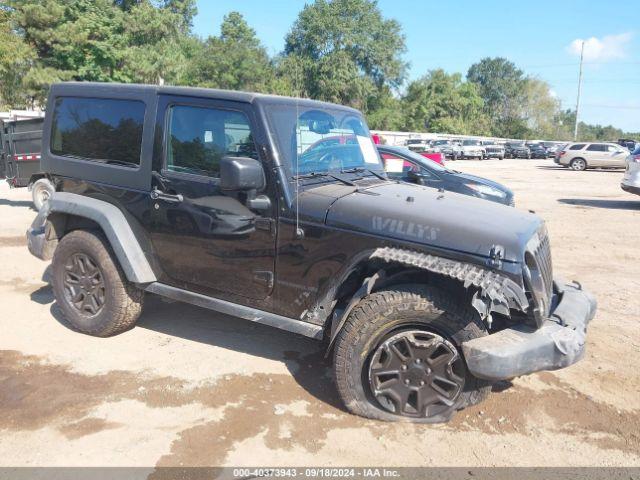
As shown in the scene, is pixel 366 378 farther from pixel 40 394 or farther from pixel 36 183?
pixel 36 183

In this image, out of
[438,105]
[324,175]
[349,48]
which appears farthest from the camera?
[438,105]

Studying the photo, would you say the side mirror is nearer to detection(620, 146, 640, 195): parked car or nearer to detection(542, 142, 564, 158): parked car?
detection(620, 146, 640, 195): parked car

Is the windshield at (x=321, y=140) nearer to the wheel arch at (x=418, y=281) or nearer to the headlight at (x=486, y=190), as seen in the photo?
the wheel arch at (x=418, y=281)

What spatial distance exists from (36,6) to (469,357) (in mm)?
32423

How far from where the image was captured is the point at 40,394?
365 centimetres

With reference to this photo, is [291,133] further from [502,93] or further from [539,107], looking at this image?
[502,93]

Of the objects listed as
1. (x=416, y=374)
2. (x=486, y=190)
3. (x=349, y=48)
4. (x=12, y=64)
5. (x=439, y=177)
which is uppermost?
(x=349, y=48)

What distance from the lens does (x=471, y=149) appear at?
136 feet

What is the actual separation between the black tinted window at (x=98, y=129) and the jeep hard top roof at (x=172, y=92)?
0.07m

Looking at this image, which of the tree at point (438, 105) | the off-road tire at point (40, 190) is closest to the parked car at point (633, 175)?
the off-road tire at point (40, 190)

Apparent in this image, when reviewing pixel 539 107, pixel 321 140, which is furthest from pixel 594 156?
pixel 539 107

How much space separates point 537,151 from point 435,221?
48.9 m

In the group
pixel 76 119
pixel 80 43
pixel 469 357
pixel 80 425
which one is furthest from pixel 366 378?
pixel 80 43

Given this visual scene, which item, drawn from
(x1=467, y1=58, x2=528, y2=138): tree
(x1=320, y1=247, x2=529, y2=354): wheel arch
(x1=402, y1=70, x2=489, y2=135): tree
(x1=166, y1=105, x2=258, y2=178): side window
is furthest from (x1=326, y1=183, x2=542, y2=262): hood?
(x1=467, y1=58, x2=528, y2=138): tree
